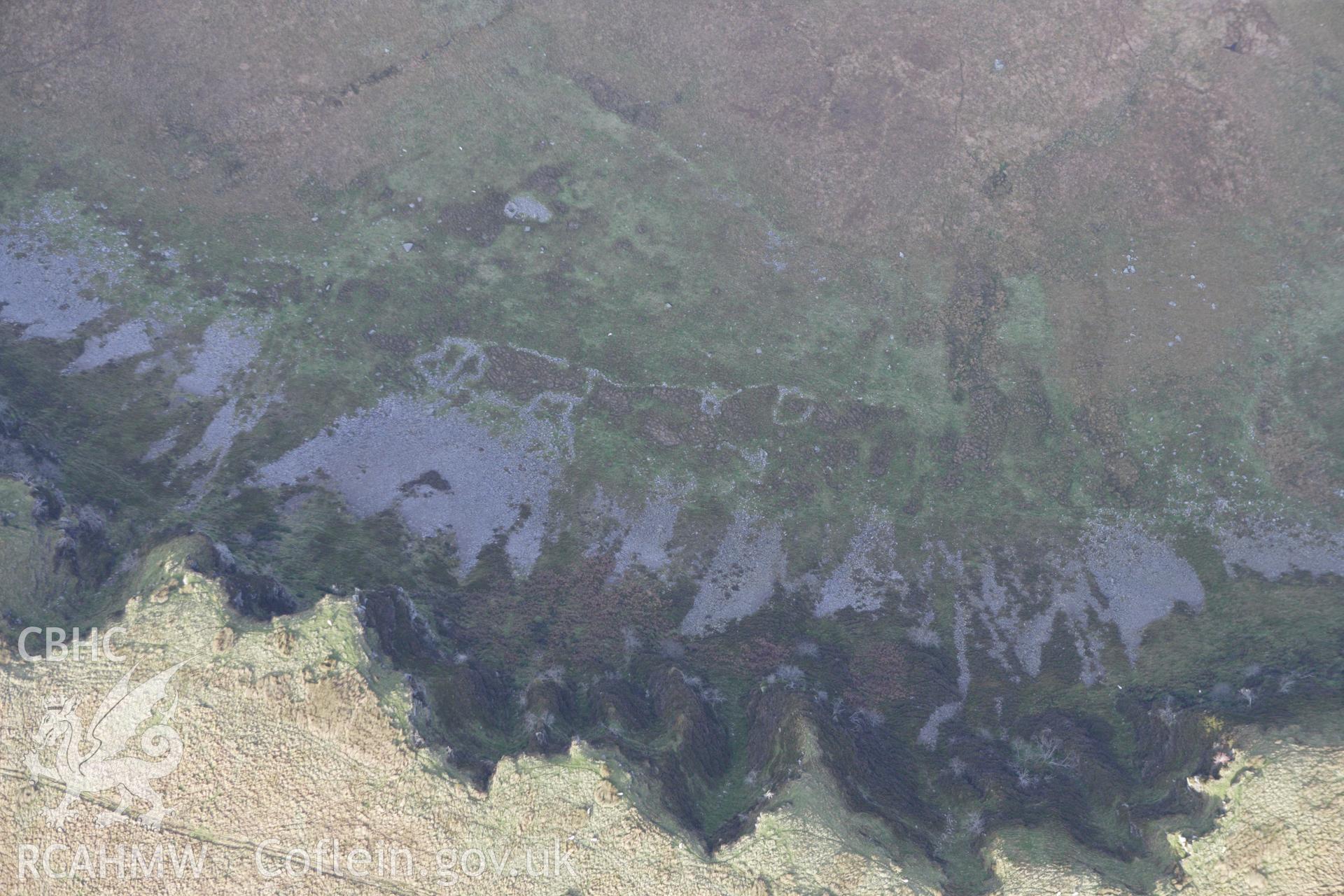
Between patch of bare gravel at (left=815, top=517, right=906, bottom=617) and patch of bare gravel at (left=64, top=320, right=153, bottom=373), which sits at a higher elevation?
patch of bare gravel at (left=815, top=517, right=906, bottom=617)

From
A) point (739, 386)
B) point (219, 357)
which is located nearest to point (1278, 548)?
point (739, 386)

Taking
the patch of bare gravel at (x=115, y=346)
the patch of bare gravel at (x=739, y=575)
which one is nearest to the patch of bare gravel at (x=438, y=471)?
the patch of bare gravel at (x=739, y=575)

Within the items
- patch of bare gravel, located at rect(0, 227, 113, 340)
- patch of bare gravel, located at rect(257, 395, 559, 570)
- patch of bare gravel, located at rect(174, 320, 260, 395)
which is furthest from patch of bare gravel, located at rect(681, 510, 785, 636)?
patch of bare gravel, located at rect(0, 227, 113, 340)

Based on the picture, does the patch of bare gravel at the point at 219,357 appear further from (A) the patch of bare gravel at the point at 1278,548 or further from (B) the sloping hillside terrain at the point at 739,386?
(A) the patch of bare gravel at the point at 1278,548

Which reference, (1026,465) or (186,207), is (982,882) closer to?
(1026,465)

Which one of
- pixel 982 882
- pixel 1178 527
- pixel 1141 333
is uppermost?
pixel 1141 333

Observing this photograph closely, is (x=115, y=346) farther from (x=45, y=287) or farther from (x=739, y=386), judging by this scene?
(x=739, y=386)

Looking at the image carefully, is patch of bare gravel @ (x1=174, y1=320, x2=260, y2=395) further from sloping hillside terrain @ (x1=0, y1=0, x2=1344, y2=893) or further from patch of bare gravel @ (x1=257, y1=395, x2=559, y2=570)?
patch of bare gravel @ (x1=257, y1=395, x2=559, y2=570)

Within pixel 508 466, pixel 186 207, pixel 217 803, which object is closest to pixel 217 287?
pixel 186 207
